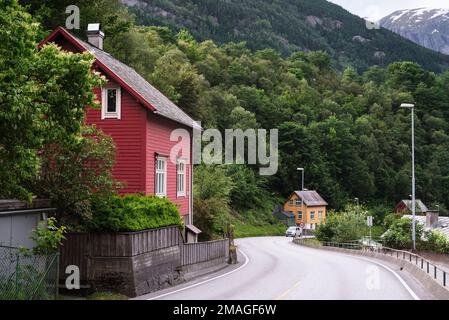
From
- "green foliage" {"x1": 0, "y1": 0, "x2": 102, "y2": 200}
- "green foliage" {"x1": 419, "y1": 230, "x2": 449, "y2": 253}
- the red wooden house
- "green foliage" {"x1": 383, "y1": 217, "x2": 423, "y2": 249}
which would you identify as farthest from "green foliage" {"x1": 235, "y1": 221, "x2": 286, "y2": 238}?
"green foliage" {"x1": 0, "y1": 0, "x2": 102, "y2": 200}

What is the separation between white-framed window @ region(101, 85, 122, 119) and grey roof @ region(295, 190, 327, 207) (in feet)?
262

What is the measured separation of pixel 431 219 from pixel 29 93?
2406 inches

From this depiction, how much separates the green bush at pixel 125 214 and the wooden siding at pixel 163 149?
3.97 m

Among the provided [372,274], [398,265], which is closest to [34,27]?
[372,274]

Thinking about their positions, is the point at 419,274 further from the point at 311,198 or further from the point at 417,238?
the point at 311,198

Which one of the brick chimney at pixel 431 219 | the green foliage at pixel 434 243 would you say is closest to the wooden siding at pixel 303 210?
the brick chimney at pixel 431 219

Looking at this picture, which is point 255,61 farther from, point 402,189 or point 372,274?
point 372,274

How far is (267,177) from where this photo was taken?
368 ft

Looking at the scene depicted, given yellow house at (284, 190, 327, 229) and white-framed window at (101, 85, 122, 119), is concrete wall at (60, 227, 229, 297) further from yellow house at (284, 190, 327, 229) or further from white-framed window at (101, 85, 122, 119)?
yellow house at (284, 190, 327, 229)

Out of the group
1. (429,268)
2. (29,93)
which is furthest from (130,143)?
(429,268)

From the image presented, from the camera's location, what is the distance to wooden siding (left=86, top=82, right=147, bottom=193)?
28.1 metres

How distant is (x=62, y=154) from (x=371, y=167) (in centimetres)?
12100

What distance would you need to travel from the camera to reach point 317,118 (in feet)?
473

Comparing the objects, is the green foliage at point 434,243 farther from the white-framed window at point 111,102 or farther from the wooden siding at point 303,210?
the wooden siding at point 303,210
